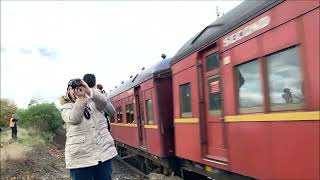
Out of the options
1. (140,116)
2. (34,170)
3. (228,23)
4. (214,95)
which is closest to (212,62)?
(214,95)

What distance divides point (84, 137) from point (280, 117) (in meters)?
2.13

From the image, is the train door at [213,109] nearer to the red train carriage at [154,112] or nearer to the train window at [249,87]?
the train window at [249,87]

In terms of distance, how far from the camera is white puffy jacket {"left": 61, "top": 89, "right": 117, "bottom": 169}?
552 cm

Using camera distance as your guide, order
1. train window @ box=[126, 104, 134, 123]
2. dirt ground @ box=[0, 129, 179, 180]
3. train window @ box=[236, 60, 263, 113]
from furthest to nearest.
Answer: train window @ box=[126, 104, 134, 123]
dirt ground @ box=[0, 129, 179, 180]
train window @ box=[236, 60, 263, 113]

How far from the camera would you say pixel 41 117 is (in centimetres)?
4172

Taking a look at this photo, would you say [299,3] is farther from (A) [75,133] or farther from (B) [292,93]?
(A) [75,133]

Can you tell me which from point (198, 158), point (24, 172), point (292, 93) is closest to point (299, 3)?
point (292, 93)

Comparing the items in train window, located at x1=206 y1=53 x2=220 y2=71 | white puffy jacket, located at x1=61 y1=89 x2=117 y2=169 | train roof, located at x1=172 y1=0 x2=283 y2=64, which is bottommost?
white puffy jacket, located at x1=61 y1=89 x2=117 y2=169

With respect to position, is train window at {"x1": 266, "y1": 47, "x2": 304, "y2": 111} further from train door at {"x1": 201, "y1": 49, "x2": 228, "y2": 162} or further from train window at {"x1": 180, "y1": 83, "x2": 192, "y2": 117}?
train window at {"x1": 180, "y1": 83, "x2": 192, "y2": 117}

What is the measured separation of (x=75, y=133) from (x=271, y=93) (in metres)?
2.29

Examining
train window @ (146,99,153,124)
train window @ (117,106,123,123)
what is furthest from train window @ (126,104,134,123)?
train window @ (146,99,153,124)

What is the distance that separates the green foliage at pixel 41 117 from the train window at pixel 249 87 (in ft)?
115

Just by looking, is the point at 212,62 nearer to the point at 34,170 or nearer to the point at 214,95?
the point at 214,95

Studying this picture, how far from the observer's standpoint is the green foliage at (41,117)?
41.4 metres
